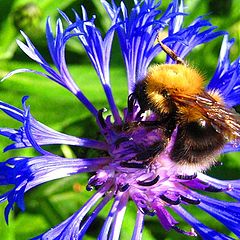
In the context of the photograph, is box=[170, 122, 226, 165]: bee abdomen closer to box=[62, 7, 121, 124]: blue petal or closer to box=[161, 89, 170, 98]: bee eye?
box=[161, 89, 170, 98]: bee eye

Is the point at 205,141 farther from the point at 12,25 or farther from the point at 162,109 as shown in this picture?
the point at 12,25

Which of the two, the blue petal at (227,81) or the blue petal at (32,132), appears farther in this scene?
the blue petal at (227,81)

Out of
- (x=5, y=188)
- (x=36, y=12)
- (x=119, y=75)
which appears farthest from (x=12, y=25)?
(x=5, y=188)

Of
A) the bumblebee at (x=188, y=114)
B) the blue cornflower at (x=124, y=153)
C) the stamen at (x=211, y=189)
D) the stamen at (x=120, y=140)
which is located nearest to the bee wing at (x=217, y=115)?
the bumblebee at (x=188, y=114)

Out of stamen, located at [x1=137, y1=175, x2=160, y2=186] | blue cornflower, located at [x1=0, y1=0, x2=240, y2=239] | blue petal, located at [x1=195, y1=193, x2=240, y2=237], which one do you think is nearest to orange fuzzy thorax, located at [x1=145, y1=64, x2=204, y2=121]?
blue cornflower, located at [x1=0, y1=0, x2=240, y2=239]

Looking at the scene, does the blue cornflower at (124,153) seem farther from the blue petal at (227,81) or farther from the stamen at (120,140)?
the blue petal at (227,81)

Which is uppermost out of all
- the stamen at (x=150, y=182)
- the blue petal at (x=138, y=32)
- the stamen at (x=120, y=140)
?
the blue petal at (x=138, y=32)

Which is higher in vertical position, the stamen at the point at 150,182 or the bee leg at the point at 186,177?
the bee leg at the point at 186,177

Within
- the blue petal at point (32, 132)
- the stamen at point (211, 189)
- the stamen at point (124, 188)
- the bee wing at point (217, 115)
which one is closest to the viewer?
the bee wing at point (217, 115)
